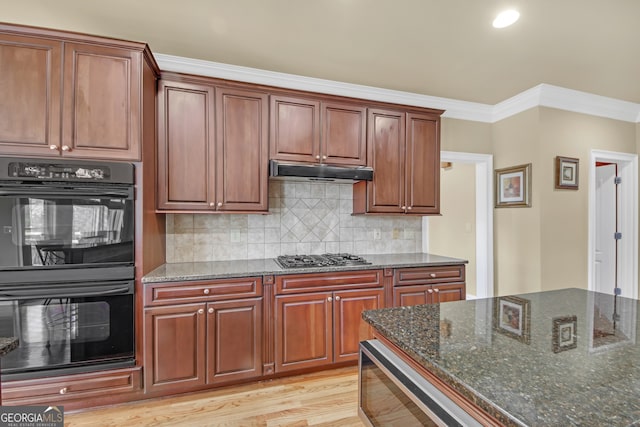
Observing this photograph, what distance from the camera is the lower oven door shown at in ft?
6.15

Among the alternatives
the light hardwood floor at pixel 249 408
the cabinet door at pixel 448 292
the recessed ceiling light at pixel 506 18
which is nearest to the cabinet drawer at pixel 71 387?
the light hardwood floor at pixel 249 408

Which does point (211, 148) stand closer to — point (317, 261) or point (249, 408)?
point (317, 261)

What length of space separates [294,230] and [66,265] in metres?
1.76

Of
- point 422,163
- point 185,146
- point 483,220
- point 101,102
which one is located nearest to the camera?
point 101,102

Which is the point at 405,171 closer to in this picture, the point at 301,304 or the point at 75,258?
the point at 301,304

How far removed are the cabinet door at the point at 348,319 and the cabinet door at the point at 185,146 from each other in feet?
4.41

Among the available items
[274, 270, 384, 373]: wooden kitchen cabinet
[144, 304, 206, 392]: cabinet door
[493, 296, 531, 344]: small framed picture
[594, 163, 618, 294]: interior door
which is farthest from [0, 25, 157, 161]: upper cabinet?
[594, 163, 618, 294]: interior door

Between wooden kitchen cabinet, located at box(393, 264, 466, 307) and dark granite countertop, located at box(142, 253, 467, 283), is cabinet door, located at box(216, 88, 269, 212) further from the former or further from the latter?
wooden kitchen cabinet, located at box(393, 264, 466, 307)

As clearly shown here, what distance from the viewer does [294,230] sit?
3.07 meters

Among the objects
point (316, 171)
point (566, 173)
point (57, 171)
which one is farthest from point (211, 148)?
point (566, 173)

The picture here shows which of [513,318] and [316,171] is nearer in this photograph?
[513,318]

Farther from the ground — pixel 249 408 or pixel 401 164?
pixel 401 164

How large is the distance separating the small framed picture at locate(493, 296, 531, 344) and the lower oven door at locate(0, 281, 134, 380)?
84.5 inches

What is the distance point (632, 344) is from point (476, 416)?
2.10 ft
